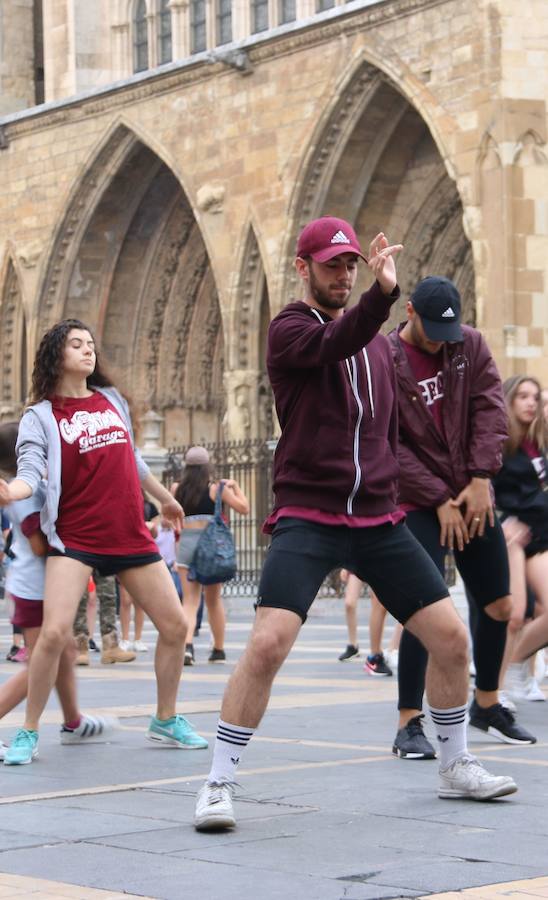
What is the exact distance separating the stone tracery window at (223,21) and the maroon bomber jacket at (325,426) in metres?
25.5

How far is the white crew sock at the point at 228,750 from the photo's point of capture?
5398 mm

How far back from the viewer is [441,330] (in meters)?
6.66

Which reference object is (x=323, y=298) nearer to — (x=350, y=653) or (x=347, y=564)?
(x=347, y=564)

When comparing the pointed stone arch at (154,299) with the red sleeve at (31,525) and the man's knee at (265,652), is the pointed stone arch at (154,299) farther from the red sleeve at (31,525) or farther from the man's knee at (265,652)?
the man's knee at (265,652)

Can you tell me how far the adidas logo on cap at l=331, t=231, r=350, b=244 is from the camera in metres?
5.50

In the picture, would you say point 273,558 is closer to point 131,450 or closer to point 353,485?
point 353,485

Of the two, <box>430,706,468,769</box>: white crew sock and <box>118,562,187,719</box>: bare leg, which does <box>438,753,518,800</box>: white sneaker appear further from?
<box>118,562,187,719</box>: bare leg

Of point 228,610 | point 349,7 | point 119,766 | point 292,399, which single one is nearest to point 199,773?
point 119,766

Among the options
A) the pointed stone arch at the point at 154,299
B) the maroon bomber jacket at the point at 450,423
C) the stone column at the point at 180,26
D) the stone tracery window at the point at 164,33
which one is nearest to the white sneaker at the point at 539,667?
the maroon bomber jacket at the point at 450,423

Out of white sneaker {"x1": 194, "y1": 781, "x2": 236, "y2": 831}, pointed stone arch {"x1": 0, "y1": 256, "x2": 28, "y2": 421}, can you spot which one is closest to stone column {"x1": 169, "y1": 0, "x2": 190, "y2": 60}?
pointed stone arch {"x1": 0, "y1": 256, "x2": 28, "y2": 421}

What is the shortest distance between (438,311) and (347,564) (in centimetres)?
134

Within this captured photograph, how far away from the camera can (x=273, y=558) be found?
5.53 metres

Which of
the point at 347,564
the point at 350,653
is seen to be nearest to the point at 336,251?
the point at 347,564

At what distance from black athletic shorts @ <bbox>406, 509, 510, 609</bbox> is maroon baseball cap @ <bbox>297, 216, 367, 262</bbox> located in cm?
162
